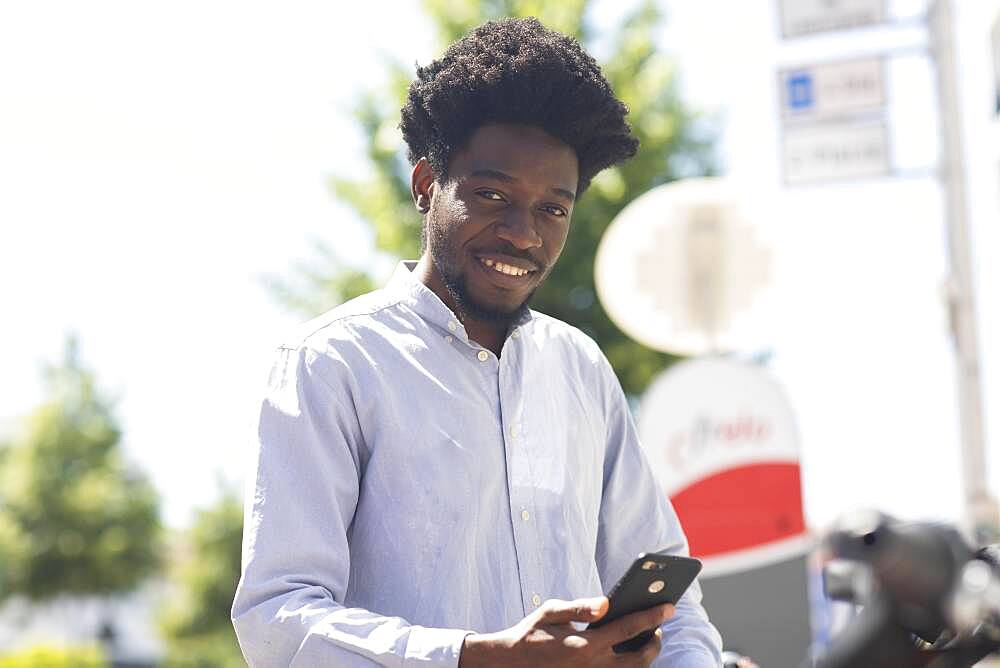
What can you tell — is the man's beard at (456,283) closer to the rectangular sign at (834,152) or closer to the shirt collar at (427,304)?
the shirt collar at (427,304)

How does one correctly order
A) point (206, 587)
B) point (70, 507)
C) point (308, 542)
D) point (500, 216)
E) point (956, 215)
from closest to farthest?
point (308, 542) → point (500, 216) → point (956, 215) → point (70, 507) → point (206, 587)

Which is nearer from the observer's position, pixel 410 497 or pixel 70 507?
pixel 410 497

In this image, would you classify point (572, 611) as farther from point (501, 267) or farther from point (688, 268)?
point (688, 268)

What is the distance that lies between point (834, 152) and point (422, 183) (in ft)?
20.7

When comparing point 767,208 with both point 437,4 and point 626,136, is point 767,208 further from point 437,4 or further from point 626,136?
point 437,4

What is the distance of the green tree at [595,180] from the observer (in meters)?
12.3

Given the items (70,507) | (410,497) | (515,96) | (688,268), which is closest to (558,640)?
(410,497)

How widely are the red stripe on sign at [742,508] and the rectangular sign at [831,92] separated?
108 inches

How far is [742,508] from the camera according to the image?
6.43 meters

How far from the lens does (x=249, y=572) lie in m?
1.95

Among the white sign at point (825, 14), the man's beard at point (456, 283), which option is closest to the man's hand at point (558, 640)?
the man's beard at point (456, 283)

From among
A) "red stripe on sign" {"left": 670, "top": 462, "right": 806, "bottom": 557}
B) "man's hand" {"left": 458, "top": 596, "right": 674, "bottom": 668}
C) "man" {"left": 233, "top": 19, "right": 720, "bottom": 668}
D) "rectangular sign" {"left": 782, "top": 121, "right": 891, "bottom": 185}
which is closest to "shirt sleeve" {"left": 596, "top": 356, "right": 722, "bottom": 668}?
"man" {"left": 233, "top": 19, "right": 720, "bottom": 668}

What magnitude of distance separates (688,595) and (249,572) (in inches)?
30.4

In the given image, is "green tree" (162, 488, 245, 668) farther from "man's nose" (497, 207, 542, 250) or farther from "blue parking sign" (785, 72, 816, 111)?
"man's nose" (497, 207, 542, 250)
